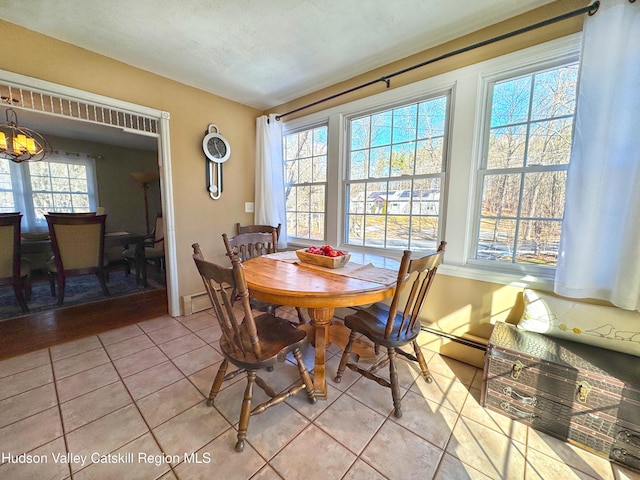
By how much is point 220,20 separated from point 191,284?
93.0 inches

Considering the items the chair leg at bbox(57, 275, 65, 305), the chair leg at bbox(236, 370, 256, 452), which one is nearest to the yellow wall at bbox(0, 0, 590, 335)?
the chair leg at bbox(57, 275, 65, 305)

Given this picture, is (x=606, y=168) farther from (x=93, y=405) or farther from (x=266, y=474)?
(x=93, y=405)

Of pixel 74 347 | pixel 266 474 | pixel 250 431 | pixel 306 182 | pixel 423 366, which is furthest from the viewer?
pixel 306 182

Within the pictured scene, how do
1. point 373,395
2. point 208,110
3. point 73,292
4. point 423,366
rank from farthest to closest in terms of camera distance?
point 73,292 → point 208,110 → point 423,366 → point 373,395

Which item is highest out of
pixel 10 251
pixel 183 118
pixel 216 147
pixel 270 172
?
pixel 183 118

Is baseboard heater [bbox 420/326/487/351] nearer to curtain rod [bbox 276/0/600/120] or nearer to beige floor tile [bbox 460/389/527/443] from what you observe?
beige floor tile [bbox 460/389/527/443]

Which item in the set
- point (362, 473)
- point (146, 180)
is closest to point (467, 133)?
point (362, 473)

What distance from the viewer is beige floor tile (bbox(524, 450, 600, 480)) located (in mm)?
1131

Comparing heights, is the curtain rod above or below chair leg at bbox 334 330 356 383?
above

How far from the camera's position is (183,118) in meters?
2.63

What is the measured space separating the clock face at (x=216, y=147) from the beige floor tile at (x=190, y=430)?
7.73ft

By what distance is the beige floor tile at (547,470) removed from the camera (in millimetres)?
1131

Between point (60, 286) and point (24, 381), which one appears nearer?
point (24, 381)

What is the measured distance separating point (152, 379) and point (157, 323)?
96 centimetres
